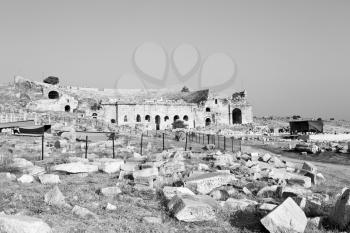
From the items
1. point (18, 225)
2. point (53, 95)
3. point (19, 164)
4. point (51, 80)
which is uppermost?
point (51, 80)

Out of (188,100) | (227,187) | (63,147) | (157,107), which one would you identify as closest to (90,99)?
(157,107)

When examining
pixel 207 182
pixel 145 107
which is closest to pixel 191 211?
pixel 207 182

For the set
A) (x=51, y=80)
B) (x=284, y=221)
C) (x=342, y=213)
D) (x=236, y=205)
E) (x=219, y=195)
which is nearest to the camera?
(x=284, y=221)

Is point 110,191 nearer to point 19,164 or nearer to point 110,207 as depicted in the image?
point 110,207

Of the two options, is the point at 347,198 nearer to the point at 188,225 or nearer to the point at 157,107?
the point at 188,225

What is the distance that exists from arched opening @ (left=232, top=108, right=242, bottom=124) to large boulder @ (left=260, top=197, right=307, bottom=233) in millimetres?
55124

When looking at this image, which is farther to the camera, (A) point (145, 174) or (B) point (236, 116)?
(B) point (236, 116)

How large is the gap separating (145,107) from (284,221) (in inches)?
1932

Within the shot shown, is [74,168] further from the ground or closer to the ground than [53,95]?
closer to the ground

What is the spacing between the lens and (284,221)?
19.6 ft

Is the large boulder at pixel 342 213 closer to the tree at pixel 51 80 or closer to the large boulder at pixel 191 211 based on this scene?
the large boulder at pixel 191 211

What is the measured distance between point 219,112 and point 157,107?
1063 centimetres

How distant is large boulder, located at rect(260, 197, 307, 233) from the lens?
5910mm

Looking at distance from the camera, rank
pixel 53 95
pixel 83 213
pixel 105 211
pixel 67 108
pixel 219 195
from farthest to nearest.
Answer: pixel 53 95
pixel 67 108
pixel 219 195
pixel 105 211
pixel 83 213
